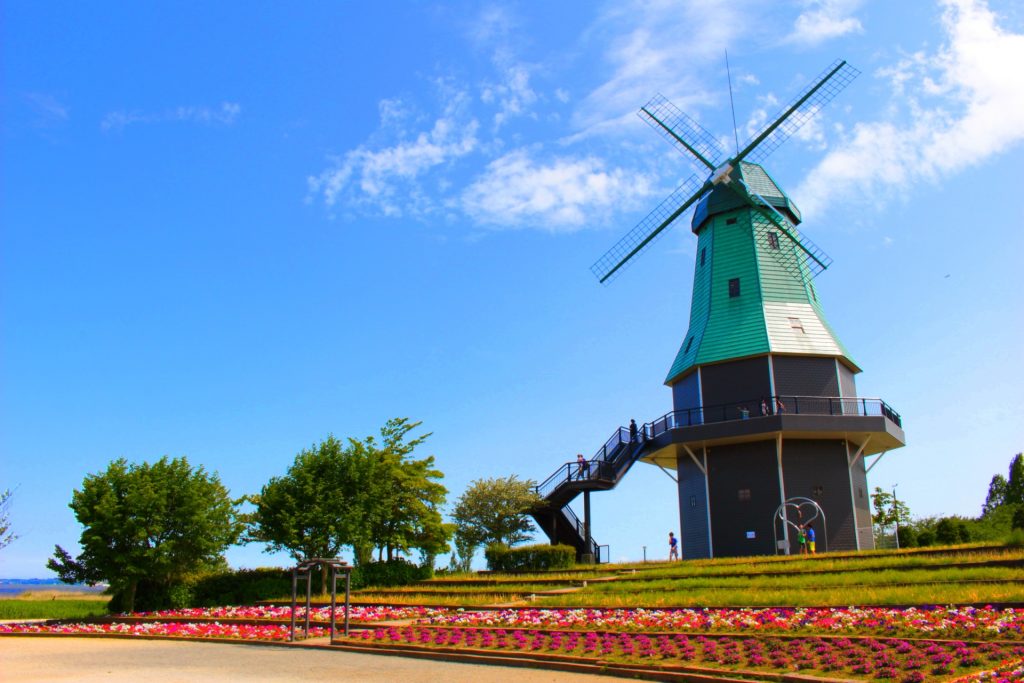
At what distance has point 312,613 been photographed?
1911cm

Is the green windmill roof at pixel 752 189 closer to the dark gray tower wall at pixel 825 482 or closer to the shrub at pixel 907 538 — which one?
the dark gray tower wall at pixel 825 482

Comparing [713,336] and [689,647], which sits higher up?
[713,336]

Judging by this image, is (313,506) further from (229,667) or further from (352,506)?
(229,667)

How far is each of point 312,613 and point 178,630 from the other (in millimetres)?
2924

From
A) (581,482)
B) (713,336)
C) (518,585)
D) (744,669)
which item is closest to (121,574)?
(518,585)

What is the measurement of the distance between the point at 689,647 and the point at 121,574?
1812 cm

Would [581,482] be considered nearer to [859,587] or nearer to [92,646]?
[859,587]

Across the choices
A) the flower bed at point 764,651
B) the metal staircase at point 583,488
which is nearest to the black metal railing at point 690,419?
the metal staircase at point 583,488

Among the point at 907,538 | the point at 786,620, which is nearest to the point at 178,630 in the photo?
the point at 786,620

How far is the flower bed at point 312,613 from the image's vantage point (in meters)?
A: 18.2

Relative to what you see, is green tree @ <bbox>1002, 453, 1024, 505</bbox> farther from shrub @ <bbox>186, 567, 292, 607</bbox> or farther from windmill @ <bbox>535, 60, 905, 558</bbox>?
shrub @ <bbox>186, 567, 292, 607</bbox>

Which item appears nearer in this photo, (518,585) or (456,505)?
(518,585)

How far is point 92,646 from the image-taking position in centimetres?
1584

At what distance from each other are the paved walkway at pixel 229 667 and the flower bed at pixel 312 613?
349 centimetres
